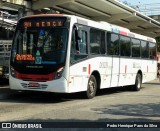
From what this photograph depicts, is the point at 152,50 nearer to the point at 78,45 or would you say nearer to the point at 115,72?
the point at 115,72

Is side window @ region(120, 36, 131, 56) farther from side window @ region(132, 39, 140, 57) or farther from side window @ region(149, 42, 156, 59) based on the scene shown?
side window @ region(149, 42, 156, 59)

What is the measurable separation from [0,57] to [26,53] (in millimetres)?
5877

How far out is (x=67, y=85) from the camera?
528 inches

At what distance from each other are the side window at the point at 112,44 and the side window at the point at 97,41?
569 millimetres

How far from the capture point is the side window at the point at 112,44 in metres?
17.0

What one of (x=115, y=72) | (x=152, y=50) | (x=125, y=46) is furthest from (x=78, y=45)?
(x=152, y=50)

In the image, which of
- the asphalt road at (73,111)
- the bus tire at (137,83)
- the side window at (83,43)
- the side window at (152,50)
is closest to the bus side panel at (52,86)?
Answer: the asphalt road at (73,111)

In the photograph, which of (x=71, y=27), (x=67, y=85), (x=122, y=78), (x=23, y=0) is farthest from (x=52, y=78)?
(x=23, y=0)

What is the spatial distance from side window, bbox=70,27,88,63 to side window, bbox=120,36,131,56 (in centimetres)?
411

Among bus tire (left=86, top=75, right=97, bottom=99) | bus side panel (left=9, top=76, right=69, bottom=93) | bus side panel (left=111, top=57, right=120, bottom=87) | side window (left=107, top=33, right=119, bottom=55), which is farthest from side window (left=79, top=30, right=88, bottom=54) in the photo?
bus side panel (left=111, top=57, right=120, bottom=87)

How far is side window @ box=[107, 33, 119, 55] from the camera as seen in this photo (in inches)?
669

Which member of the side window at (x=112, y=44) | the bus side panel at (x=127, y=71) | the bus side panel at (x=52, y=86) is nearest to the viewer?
the bus side panel at (x=52, y=86)

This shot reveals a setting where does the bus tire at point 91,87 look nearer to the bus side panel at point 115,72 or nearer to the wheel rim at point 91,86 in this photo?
the wheel rim at point 91,86

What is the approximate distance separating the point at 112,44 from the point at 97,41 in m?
1.65
